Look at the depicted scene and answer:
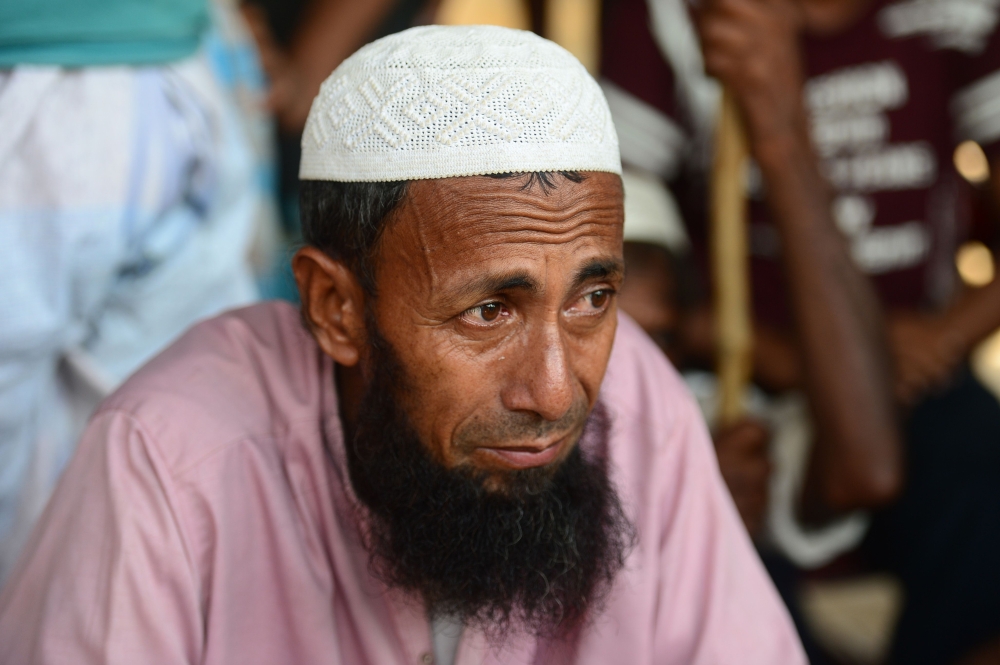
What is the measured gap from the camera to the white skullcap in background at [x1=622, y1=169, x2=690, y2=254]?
2.91m

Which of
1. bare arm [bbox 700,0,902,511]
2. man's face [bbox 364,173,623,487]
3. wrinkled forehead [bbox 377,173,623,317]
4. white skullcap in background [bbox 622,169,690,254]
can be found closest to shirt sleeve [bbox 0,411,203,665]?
man's face [bbox 364,173,623,487]

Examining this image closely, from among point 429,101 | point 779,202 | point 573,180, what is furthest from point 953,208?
point 429,101

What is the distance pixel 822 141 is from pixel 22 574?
2705mm

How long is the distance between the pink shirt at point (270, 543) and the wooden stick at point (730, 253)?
0.79 m

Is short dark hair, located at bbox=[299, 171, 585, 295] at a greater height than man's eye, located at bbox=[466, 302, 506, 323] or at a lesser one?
greater

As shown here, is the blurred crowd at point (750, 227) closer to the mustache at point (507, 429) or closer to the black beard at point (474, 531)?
the black beard at point (474, 531)

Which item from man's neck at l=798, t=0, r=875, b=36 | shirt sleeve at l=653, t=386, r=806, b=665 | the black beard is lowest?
shirt sleeve at l=653, t=386, r=806, b=665

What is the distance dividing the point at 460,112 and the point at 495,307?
13.5 inches

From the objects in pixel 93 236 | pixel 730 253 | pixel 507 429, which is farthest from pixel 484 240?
pixel 730 253

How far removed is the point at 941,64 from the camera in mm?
3160

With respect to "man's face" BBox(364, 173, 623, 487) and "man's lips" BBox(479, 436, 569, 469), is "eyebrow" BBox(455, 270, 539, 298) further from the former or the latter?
"man's lips" BBox(479, 436, 569, 469)

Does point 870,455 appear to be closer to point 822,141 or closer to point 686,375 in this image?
point 686,375

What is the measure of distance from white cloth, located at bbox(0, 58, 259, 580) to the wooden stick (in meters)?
1.44

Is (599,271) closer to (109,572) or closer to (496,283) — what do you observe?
(496,283)
